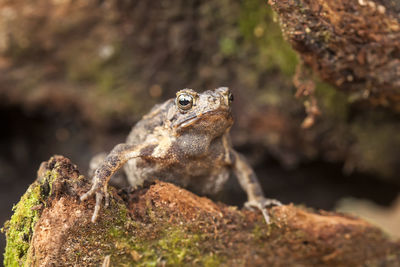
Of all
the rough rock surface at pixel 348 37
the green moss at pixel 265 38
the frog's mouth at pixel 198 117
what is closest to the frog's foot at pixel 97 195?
the frog's mouth at pixel 198 117

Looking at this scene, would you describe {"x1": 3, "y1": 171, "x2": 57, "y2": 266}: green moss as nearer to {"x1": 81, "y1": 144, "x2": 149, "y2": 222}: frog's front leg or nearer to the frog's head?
{"x1": 81, "y1": 144, "x2": 149, "y2": 222}: frog's front leg

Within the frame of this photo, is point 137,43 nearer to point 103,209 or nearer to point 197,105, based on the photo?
point 197,105

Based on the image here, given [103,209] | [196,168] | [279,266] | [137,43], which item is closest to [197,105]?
[196,168]

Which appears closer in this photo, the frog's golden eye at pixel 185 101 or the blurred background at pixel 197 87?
the frog's golden eye at pixel 185 101

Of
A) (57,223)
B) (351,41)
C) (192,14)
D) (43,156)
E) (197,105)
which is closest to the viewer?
(57,223)

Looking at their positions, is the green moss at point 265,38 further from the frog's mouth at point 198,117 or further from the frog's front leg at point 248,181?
the frog's mouth at point 198,117

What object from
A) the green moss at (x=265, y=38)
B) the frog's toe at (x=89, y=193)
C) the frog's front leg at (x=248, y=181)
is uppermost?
the green moss at (x=265, y=38)
